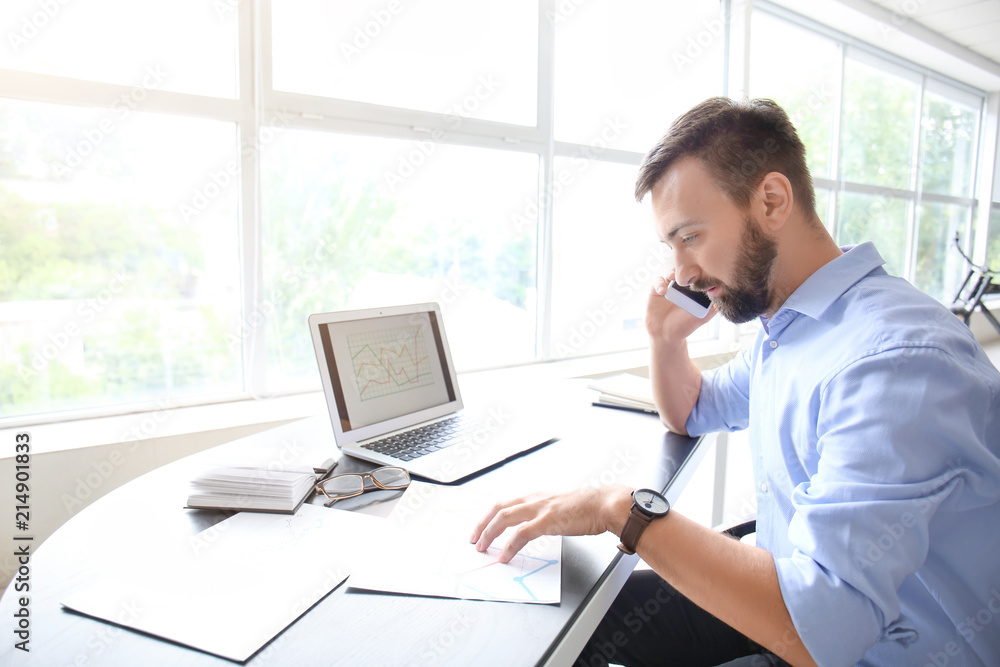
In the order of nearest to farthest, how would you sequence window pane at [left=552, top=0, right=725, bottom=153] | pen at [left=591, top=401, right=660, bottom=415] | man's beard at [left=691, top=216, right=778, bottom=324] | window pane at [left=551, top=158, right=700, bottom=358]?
man's beard at [left=691, top=216, right=778, bottom=324]
pen at [left=591, top=401, right=660, bottom=415]
window pane at [left=552, top=0, right=725, bottom=153]
window pane at [left=551, top=158, right=700, bottom=358]

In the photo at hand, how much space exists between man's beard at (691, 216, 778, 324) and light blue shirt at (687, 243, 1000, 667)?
0.30 ft

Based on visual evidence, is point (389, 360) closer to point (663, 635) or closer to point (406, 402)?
point (406, 402)

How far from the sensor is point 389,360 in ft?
4.64

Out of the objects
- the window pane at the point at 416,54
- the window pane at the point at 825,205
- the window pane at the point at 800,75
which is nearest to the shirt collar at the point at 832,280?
the window pane at the point at 416,54

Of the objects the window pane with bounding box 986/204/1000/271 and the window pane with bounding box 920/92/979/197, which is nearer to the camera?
the window pane with bounding box 920/92/979/197

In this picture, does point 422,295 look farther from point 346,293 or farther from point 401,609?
point 401,609

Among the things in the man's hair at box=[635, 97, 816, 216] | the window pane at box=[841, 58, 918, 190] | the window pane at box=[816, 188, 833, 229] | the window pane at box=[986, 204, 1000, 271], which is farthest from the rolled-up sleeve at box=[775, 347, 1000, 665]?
the window pane at box=[986, 204, 1000, 271]

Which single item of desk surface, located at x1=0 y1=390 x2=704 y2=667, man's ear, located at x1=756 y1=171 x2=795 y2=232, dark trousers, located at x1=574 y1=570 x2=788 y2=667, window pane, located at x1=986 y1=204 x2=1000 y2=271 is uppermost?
window pane, located at x1=986 y1=204 x2=1000 y2=271

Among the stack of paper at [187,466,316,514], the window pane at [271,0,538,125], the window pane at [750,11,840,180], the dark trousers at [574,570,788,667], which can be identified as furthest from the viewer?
the window pane at [750,11,840,180]

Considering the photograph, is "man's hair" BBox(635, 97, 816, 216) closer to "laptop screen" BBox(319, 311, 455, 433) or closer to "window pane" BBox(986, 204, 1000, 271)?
"laptop screen" BBox(319, 311, 455, 433)

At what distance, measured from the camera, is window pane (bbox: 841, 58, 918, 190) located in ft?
16.3

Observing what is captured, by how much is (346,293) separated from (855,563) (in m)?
2.11

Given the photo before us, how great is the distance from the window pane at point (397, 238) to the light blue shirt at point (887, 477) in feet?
6.10

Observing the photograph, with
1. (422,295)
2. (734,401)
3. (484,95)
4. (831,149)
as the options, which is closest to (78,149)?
(422,295)
